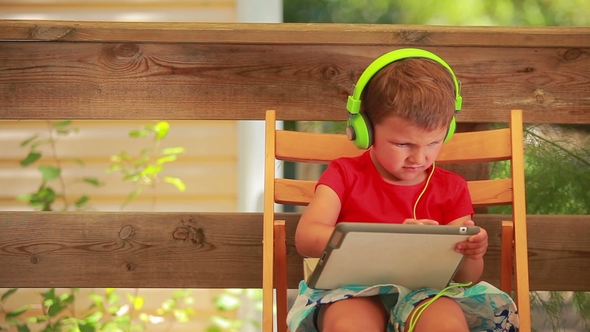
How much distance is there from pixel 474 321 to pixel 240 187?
153cm

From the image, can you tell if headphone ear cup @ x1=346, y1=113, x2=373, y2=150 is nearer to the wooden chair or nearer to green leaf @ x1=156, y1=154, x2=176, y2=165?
the wooden chair

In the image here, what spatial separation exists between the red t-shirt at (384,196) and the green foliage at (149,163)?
138 cm

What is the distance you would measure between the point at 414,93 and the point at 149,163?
1.79 metres

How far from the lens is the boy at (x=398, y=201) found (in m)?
1.57

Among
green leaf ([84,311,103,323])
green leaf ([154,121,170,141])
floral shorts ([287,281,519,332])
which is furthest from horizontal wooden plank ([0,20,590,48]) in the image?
green leaf ([84,311,103,323])

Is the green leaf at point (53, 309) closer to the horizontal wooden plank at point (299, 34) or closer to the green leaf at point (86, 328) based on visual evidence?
the green leaf at point (86, 328)

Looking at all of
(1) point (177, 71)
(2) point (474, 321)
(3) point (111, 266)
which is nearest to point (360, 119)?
(2) point (474, 321)

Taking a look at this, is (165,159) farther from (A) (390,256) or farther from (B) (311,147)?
(A) (390,256)

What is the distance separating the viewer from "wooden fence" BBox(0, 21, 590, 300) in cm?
215

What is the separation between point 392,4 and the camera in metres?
2.83

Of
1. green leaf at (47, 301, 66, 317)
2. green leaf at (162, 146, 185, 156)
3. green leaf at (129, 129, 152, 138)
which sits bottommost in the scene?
green leaf at (47, 301, 66, 317)

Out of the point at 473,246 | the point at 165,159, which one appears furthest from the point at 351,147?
the point at 165,159

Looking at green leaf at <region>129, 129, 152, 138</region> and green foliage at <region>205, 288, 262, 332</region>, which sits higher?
green leaf at <region>129, 129, 152, 138</region>

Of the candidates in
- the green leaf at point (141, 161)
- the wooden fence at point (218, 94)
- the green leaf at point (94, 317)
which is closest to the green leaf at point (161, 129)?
the green leaf at point (141, 161)
